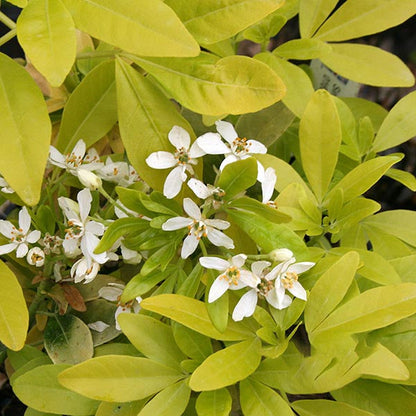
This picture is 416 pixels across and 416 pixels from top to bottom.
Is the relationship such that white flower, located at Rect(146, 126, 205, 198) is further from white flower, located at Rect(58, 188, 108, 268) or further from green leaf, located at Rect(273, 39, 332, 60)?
green leaf, located at Rect(273, 39, 332, 60)

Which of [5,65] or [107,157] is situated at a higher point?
[5,65]

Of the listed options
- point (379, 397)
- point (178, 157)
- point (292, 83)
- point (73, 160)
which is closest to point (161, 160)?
point (178, 157)

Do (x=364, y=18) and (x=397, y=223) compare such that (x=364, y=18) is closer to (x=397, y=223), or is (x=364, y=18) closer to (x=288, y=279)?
(x=397, y=223)

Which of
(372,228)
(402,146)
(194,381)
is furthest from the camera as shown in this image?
(402,146)

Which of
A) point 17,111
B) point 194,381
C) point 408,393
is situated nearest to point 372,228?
point 408,393

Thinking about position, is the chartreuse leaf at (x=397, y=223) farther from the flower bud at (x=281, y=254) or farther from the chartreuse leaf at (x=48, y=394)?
the chartreuse leaf at (x=48, y=394)

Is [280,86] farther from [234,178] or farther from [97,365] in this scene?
Answer: [97,365]
